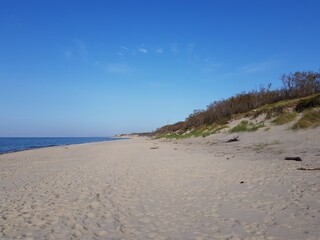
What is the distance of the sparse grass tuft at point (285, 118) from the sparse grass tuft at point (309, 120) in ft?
4.80

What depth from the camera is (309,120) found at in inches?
743

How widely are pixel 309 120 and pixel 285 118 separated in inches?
116

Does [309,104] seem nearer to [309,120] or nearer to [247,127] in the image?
[309,120]

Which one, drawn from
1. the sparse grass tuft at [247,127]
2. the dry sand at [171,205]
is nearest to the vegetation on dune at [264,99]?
the sparse grass tuft at [247,127]

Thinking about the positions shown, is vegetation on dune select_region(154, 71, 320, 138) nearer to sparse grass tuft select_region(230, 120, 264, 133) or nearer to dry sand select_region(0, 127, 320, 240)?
sparse grass tuft select_region(230, 120, 264, 133)

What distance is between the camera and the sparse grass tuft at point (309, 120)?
18203 millimetres

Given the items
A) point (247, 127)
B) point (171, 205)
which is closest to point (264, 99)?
point (247, 127)

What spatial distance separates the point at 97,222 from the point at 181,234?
1.73 meters

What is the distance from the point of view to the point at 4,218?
580 centimetres

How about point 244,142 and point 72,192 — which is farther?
point 244,142

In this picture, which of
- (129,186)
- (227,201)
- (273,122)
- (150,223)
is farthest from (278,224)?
(273,122)

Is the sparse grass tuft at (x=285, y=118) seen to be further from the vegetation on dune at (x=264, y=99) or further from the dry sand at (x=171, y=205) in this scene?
the dry sand at (x=171, y=205)

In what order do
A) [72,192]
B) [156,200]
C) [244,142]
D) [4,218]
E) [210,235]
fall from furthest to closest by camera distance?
[244,142]
[72,192]
[156,200]
[4,218]
[210,235]

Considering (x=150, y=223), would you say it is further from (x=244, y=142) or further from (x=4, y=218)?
(x=244, y=142)
